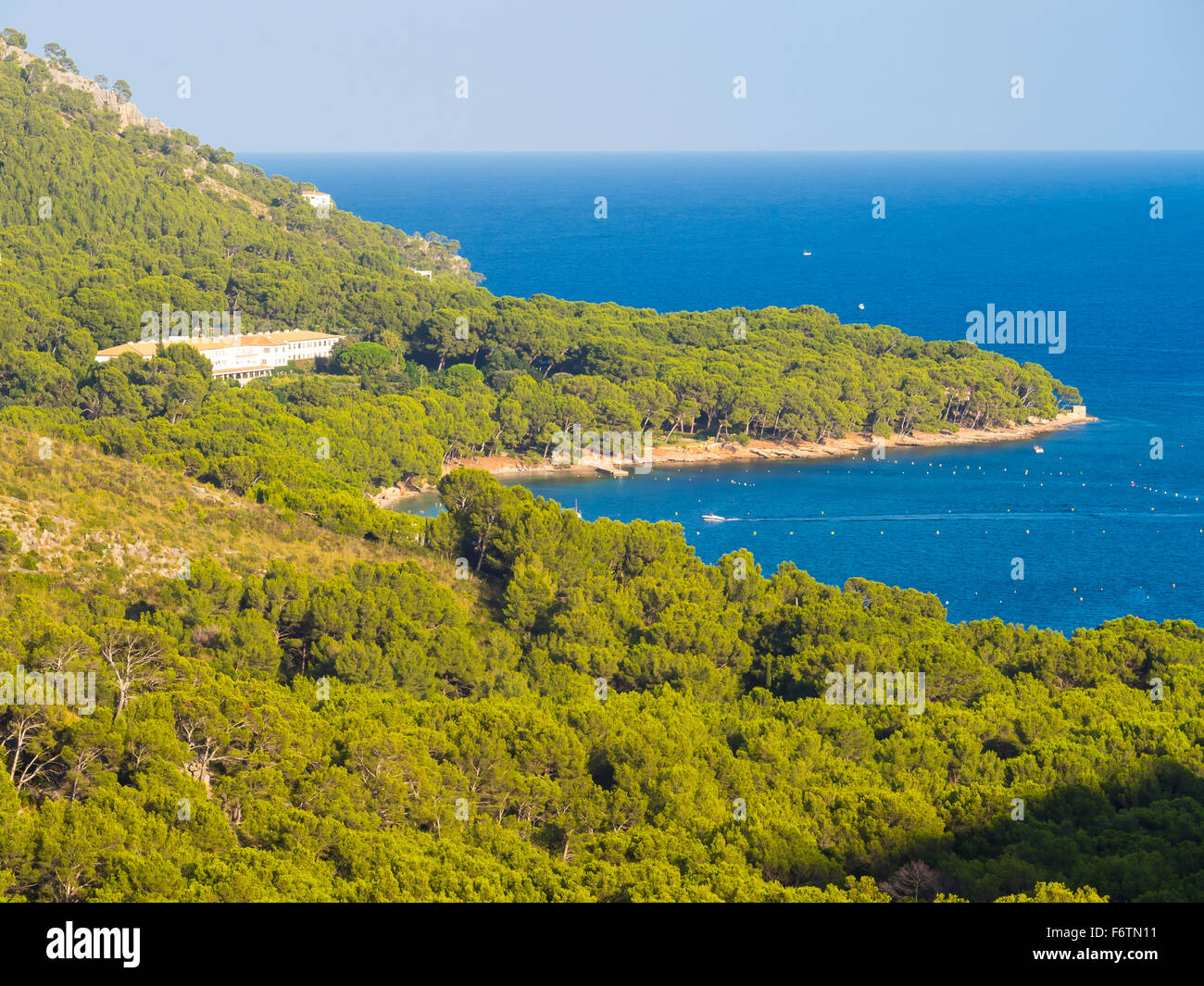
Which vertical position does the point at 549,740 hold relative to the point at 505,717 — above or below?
below

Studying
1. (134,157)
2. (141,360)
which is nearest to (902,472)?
(141,360)

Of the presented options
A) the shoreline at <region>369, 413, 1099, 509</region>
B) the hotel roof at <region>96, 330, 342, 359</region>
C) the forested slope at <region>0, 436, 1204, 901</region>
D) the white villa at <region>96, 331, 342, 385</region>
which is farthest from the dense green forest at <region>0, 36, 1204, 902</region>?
the white villa at <region>96, 331, 342, 385</region>

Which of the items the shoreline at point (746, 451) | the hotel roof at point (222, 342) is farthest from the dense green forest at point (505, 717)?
the hotel roof at point (222, 342)

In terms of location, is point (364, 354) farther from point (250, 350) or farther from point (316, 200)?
point (316, 200)

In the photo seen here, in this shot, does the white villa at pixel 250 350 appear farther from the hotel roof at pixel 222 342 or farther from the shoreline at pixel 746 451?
the shoreline at pixel 746 451

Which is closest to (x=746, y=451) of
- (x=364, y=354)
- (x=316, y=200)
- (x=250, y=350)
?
(x=364, y=354)

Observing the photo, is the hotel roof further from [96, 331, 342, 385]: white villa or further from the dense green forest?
the dense green forest
